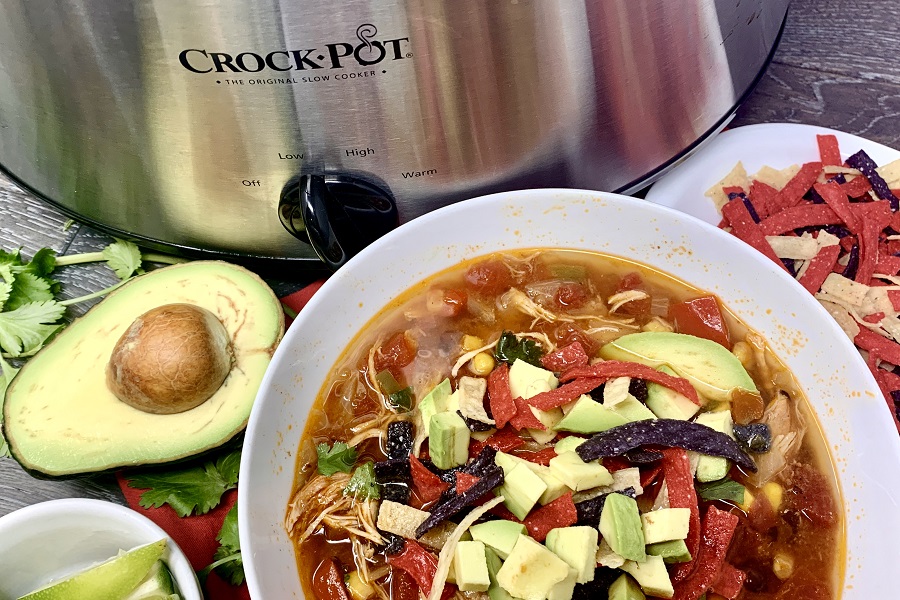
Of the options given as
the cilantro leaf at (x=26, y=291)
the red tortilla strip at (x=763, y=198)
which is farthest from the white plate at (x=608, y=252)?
the cilantro leaf at (x=26, y=291)

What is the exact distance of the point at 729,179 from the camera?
1.68 m

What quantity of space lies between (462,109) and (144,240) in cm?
82

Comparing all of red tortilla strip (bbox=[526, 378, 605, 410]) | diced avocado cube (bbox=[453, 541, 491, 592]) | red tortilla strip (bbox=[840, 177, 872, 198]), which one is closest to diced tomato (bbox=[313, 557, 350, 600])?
diced avocado cube (bbox=[453, 541, 491, 592])

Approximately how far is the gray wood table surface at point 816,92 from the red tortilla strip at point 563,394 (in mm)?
706

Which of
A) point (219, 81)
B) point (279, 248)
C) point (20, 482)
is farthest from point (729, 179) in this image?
point (20, 482)

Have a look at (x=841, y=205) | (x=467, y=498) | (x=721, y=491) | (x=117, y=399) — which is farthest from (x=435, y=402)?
(x=841, y=205)

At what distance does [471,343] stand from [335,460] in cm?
34

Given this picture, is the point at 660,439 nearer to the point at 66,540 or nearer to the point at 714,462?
the point at 714,462

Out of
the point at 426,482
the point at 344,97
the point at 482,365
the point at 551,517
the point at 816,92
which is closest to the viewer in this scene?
the point at 344,97

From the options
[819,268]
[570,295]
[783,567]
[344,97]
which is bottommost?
[783,567]

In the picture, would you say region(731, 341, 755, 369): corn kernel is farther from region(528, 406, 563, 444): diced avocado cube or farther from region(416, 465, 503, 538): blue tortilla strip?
region(416, 465, 503, 538): blue tortilla strip

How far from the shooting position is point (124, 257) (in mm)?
1648

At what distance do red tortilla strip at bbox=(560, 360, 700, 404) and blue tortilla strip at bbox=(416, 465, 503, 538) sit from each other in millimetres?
237

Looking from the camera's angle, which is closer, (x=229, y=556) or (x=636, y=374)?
(x=636, y=374)
